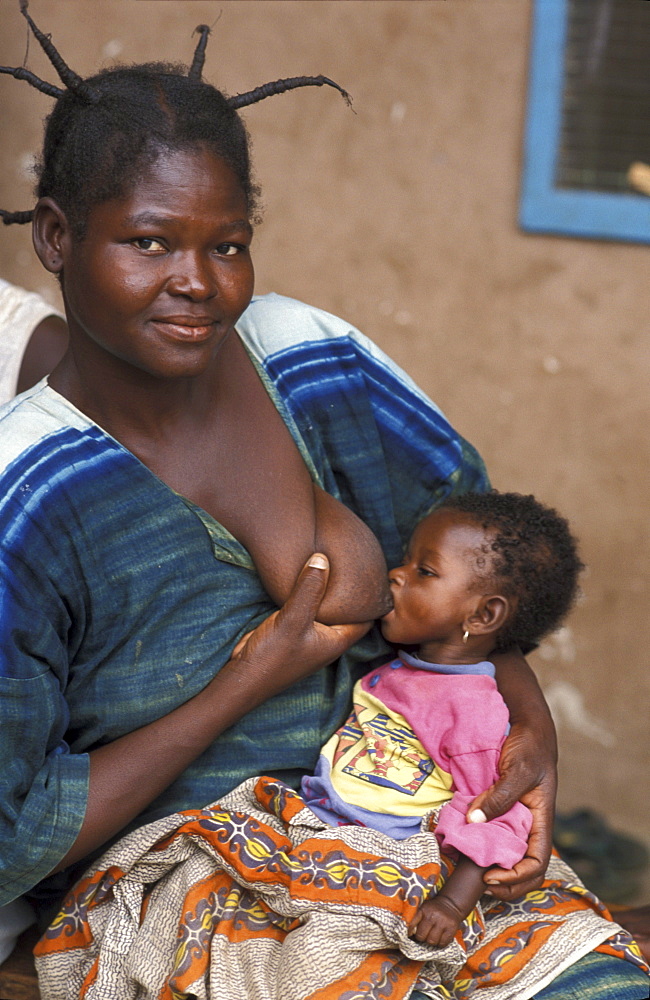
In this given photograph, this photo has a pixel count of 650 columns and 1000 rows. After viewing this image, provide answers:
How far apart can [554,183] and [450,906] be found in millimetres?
2336

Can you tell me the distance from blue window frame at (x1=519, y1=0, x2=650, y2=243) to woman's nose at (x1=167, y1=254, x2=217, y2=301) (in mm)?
2030

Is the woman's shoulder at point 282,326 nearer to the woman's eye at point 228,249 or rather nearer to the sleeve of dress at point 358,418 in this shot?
the sleeve of dress at point 358,418

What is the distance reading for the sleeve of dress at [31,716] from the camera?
5.03 feet

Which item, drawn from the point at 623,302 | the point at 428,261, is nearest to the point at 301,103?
the point at 428,261

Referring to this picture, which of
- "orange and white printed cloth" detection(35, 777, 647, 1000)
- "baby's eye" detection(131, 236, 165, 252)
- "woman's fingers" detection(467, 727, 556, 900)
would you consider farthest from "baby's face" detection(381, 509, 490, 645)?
"baby's eye" detection(131, 236, 165, 252)

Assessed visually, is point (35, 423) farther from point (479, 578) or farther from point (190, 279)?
point (479, 578)

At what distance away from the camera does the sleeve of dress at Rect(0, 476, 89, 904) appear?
5.03 ft

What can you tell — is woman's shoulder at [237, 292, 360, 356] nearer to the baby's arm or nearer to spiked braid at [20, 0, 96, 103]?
spiked braid at [20, 0, 96, 103]

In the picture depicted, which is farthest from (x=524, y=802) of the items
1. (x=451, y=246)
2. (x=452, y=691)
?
(x=451, y=246)

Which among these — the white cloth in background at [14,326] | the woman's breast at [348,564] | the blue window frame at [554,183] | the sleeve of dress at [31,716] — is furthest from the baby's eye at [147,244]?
the blue window frame at [554,183]

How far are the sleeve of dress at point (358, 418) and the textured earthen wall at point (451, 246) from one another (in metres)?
1.49

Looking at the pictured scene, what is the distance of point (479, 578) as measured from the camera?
1.93m

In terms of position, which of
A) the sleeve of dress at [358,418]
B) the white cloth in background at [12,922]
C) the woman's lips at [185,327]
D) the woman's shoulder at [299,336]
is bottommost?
the white cloth in background at [12,922]

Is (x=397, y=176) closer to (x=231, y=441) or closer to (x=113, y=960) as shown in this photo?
(x=231, y=441)
